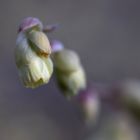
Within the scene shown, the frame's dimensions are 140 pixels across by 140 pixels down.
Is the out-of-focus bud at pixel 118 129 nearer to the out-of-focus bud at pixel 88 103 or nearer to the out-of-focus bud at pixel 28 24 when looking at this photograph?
the out-of-focus bud at pixel 88 103

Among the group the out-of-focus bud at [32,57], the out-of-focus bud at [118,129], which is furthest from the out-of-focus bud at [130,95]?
the out-of-focus bud at [32,57]

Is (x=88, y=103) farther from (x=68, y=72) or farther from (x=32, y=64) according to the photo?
(x=32, y=64)

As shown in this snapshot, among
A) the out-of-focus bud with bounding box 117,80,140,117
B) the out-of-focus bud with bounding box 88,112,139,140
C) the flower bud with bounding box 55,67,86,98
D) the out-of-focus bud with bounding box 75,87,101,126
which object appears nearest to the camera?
the flower bud with bounding box 55,67,86,98

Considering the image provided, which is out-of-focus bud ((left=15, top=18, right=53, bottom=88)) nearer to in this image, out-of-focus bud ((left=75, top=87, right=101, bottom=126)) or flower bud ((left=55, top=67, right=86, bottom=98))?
flower bud ((left=55, top=67, right=86, bottom=98))

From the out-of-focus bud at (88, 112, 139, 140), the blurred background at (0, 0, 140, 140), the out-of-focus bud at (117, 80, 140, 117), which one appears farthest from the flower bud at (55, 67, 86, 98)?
the blurred background at (0, 0, 140, 140)

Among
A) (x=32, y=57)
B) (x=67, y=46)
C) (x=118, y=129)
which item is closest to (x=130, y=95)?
(x=118, y=129)

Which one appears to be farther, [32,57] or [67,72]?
[67,72]
